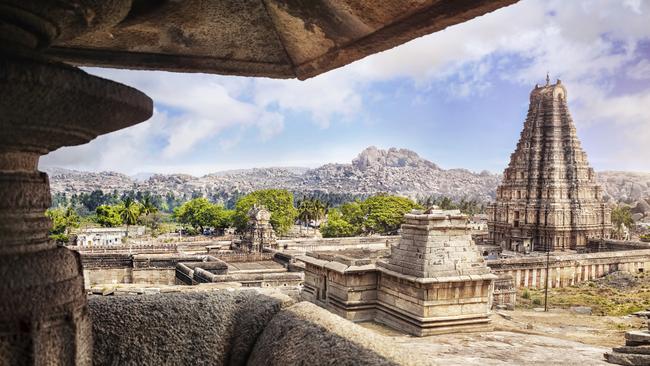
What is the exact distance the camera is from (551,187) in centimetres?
4594

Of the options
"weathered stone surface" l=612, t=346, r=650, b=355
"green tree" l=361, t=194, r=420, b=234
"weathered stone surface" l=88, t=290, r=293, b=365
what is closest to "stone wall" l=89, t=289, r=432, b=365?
"weathered stone surface" l=88, t=290, r=293, b=365

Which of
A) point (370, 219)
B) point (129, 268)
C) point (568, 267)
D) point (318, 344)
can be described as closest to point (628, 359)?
point (318, 344)

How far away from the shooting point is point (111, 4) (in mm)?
2178

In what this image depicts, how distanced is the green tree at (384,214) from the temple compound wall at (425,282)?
4636 cm

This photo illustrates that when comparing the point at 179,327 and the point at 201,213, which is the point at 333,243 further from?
the point at 179,327

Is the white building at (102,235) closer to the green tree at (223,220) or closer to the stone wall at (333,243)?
the green tree at (223,220)

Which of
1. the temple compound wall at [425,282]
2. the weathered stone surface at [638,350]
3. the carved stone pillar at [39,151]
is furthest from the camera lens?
the temple compound wall at [425,282]

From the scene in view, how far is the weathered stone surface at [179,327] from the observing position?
2.91 meters

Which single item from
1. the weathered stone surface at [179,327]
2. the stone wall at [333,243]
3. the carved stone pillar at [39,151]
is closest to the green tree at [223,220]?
the stone wall at [333,243]

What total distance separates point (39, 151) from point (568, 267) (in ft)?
128

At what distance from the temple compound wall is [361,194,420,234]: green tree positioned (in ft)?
152

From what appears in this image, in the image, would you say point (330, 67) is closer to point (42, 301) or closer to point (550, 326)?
point (42, 301)

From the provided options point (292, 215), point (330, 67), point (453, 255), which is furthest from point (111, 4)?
point (292, 215)

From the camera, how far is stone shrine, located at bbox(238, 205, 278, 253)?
36.3 m
